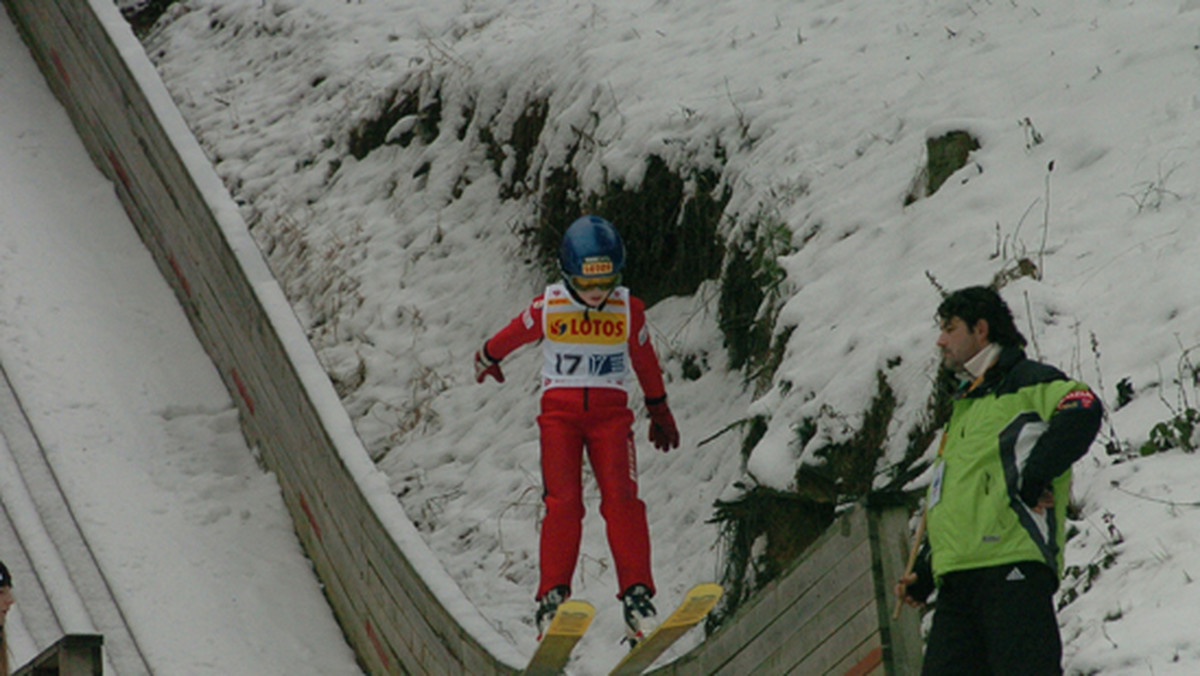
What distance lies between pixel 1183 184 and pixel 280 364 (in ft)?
19.0

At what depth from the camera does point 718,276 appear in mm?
9922

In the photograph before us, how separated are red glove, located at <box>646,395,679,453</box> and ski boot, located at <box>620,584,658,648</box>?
83 centimetres

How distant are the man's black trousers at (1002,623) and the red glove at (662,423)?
104 inches

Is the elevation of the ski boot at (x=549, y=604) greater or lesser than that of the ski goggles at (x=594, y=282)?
lesser

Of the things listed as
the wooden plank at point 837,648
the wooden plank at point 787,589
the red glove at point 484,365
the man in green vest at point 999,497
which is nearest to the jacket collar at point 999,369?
the man in green vest at point 999,497

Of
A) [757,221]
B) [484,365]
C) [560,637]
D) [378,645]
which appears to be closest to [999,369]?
[560,637]

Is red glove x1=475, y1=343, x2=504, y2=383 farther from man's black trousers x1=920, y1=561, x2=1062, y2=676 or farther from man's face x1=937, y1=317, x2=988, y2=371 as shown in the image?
man's black trousers x1=920, y1=561, x2=1062, y2=676

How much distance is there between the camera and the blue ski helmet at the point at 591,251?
24.0 feet

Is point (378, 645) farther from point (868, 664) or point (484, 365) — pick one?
point (868, 664)

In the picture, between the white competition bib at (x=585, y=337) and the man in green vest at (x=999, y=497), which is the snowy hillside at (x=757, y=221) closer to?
the man in green vest at (x=999, y=497)

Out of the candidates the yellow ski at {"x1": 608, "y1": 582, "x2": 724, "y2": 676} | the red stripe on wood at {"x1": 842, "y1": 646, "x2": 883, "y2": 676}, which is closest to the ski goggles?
the yellow ski at {"x1": 608, "y1": 582, "x2": 724, "y2": 676}

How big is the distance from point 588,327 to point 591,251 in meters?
0.36

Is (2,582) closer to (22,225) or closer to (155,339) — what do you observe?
(155,339)

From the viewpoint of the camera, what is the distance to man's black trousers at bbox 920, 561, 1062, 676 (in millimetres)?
4980
